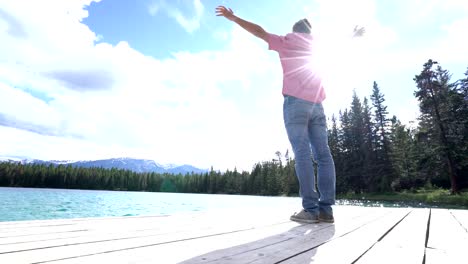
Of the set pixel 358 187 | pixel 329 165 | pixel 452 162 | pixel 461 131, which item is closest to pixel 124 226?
pixel 329 165

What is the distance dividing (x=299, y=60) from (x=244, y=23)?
2.68ft

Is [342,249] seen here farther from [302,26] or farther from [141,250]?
[302,26]

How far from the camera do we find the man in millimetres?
3371

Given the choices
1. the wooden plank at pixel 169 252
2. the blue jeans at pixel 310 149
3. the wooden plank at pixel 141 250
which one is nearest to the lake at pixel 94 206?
the blue jeans at pixel 310 149

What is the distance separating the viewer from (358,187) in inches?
1789

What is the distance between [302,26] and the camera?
3828 millimetres

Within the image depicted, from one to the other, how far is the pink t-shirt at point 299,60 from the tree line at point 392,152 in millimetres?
31249

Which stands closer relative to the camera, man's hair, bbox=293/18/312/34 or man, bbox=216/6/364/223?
man, bbox=216/6/364/223

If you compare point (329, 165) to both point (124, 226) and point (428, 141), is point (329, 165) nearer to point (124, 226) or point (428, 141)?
point (124, 226)

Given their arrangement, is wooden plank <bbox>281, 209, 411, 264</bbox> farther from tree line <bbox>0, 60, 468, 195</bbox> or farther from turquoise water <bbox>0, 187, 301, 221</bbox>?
tree line <bbox>0, 60, 468, 195</bbox>

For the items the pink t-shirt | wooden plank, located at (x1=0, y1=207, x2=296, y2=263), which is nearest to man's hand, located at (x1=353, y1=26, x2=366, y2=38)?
the pink t-shirt

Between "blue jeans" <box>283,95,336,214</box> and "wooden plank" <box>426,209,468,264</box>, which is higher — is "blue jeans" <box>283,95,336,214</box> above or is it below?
above

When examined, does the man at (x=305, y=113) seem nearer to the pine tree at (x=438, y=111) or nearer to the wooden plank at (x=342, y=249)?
the wooden plank at (x=342, y=249)

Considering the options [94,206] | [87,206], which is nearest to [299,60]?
[94,206]
